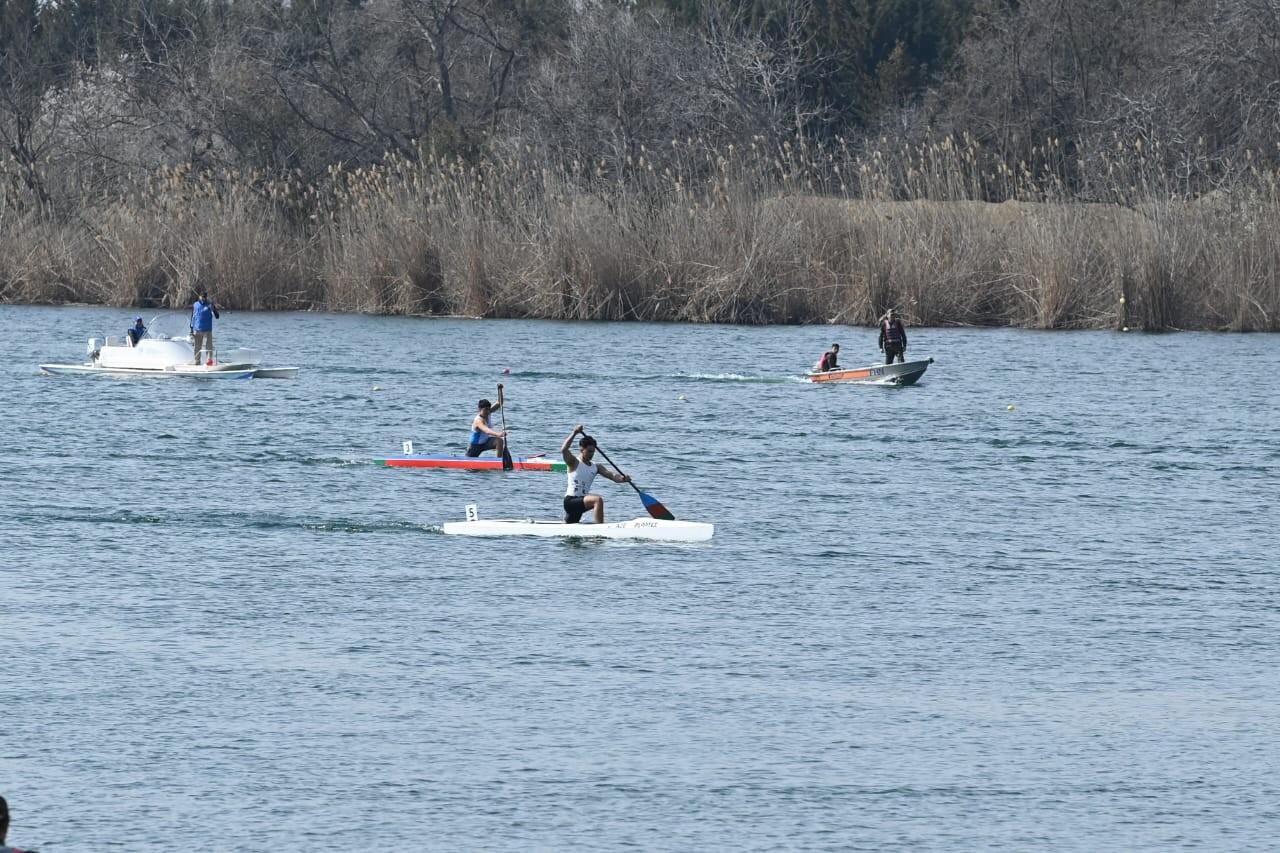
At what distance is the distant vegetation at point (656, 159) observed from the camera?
5356cm

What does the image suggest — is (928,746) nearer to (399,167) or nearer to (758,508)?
(758,508)

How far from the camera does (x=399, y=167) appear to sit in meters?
56.8

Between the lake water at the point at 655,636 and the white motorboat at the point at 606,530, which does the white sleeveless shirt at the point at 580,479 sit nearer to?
the white motorboat at the point at 606,530

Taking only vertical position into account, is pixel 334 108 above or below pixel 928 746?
above

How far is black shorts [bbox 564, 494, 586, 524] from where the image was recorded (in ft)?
85.9

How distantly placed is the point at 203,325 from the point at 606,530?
20061 mm

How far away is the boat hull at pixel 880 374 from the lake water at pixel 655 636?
3.29 m

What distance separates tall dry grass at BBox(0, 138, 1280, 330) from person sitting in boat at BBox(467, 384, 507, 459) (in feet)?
68.2

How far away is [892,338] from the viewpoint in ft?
145

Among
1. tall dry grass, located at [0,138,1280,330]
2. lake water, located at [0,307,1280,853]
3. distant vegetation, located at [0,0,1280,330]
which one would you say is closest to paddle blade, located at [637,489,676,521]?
lake water, located at [0,307,1280,853]

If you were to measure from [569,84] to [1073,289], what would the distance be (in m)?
24.6

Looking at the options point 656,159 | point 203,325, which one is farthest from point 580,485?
point 656,159

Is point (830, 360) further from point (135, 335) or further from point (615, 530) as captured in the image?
point (615, 530)

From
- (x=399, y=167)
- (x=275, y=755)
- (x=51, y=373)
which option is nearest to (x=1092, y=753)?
(x=275, y=755)
